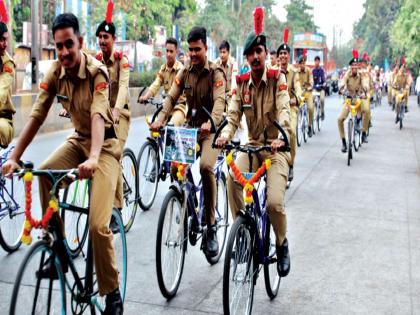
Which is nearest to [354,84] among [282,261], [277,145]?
[282,261]

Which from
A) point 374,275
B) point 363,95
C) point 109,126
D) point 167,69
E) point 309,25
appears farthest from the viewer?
point 309,25

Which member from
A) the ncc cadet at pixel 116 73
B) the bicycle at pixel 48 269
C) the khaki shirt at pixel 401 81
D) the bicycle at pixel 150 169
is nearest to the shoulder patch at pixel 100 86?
the bicycle at pixel 48 269

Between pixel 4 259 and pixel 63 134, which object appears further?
pixel 63 134

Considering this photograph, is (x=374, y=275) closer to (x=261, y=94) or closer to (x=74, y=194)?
(x=261, y=94)

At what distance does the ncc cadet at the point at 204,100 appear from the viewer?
6.31 metres

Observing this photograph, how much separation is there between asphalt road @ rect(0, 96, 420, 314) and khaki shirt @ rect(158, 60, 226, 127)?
4.66 ft

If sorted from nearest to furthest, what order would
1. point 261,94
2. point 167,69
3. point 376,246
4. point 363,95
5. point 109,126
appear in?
point 109,126
point 261,94
point 376,246
point 167,69
point 363,95

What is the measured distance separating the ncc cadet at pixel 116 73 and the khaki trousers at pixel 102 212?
2.61m

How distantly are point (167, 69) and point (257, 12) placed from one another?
4.21 m

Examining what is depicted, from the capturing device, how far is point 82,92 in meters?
4.66

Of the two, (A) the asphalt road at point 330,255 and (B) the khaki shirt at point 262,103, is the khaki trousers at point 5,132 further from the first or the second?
(B) the khaki shirt at point 262,103

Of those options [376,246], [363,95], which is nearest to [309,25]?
[363,95]

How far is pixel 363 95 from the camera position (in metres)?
14.9

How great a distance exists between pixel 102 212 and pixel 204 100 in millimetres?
2636
